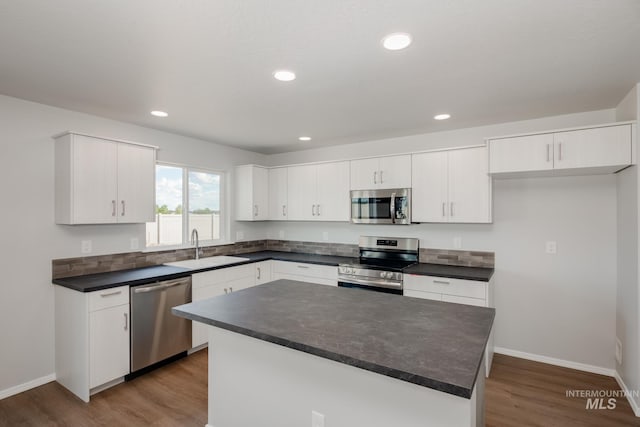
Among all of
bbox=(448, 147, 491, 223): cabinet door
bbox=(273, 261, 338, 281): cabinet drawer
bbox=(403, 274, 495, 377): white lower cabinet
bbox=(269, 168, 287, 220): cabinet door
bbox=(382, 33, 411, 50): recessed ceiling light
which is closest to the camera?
bbox=(382, 33, 411, 50): recessed ceiling light

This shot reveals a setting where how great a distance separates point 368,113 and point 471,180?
131cm

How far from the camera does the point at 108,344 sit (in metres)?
2.78

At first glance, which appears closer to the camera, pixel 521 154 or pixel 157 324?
pixel 521 154

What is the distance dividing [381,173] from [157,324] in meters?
2.92

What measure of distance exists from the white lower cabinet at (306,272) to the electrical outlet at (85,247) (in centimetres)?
211

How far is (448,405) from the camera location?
1309mm

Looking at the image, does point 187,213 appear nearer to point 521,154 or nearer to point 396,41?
point 396,41

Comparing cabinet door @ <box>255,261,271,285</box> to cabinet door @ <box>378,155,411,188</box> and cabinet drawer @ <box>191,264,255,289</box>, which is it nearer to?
cabinet drawer @ <box>191,264,255,289</box>

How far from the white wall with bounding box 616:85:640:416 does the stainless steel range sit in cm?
185

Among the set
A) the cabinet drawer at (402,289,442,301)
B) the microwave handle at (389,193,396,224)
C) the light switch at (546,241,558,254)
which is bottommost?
the cabinet drawer at (402,289,442,301)

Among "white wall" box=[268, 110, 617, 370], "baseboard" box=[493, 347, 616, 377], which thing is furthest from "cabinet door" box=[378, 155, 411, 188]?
"baseboard" box=[493, 347, 616, 377]

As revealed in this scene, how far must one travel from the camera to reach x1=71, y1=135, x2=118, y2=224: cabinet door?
9.38 feet

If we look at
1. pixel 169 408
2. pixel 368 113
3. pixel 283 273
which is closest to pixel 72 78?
pixel 368 113

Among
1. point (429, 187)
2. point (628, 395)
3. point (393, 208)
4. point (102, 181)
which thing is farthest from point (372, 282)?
point (102, 181)
